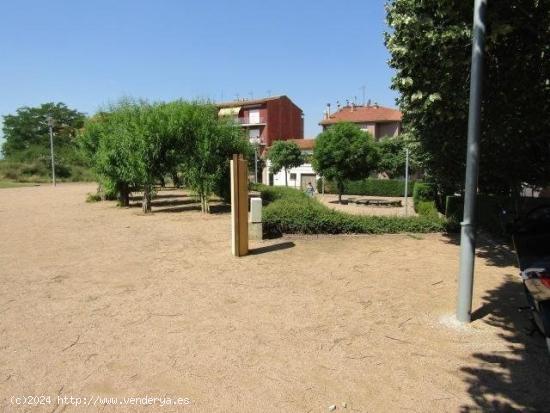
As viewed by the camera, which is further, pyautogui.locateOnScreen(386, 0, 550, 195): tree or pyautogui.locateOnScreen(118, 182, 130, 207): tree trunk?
pyautogui.locateOnScreen(118, 182, 130, 207): tree trunk

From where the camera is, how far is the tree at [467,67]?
6.13m

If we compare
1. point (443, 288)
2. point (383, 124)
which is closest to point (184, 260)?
point (443, 288)

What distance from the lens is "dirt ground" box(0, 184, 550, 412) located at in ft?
11.5

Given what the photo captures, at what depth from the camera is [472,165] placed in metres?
4.74

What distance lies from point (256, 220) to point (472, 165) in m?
5.96

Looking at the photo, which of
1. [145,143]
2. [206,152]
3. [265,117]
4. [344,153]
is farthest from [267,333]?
[265,117]

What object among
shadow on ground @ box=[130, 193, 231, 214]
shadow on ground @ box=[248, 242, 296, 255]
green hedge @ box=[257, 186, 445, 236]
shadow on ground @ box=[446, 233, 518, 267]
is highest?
green hedge @ box=[257, 186, 445, 236]

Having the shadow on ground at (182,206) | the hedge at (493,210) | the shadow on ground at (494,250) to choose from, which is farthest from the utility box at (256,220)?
the shadow on ground at (182,206)

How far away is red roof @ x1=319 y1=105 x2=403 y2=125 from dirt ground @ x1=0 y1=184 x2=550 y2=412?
4463cm

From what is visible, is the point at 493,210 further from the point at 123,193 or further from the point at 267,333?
the point at 123,193

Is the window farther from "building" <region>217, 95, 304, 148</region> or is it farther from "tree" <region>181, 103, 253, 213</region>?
"tree" <region>181, 103, 253, 213</region>

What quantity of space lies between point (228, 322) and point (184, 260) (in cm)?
348

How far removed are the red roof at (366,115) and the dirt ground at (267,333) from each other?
146 feet

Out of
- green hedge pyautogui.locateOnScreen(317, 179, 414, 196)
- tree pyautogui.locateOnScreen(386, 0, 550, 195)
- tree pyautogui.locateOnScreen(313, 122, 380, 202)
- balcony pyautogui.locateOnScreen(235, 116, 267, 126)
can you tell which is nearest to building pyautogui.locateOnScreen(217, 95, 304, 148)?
balcony pyautogui.locateOnScreen(235, 116, 267, 126)
